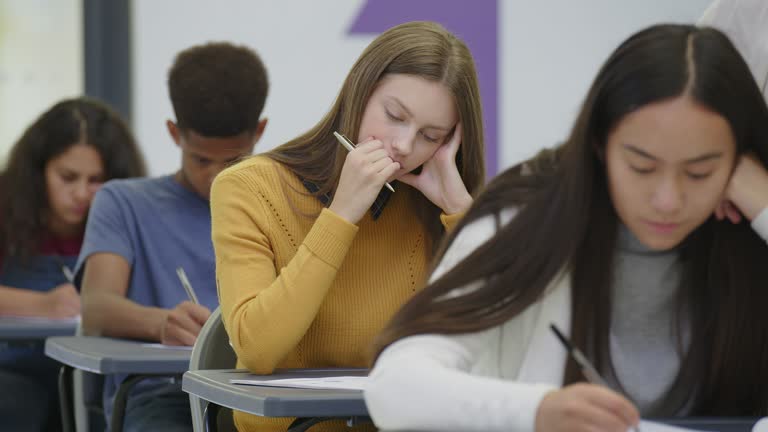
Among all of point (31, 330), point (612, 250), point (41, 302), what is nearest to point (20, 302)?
point (41, 302)

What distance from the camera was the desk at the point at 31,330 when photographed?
3012mm

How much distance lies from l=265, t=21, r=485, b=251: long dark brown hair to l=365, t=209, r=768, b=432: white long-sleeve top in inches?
27.4

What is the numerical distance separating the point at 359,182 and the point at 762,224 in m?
0.77

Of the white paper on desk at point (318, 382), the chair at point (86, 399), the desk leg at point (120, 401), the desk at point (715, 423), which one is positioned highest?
the desk at point (715, 423)

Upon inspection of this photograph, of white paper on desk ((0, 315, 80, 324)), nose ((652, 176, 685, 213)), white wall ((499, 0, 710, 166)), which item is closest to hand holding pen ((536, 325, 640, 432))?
nose ((652, 176, 685, 213))

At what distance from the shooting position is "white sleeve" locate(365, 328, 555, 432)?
1.20m

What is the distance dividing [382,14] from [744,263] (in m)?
3.71

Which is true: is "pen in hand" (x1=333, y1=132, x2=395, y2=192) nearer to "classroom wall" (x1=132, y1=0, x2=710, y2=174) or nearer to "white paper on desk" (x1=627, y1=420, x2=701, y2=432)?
"white paper on desk" (x1=627, y1=420, x2=701, y2=432)

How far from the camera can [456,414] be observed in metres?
1.22

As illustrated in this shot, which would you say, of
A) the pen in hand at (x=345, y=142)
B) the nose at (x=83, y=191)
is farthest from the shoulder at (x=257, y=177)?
the nose at (x=83, y=191)

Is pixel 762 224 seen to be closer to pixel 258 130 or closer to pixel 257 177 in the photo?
pixel 257 177

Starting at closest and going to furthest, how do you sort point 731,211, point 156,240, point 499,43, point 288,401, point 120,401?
point 731,211 → point 288,401 → point 120,401 → point 156,240 → point 499,43

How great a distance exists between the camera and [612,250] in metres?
1.43

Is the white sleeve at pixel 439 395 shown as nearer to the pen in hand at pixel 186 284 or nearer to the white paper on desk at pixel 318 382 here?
the white paper on desk at pixel 318 382
